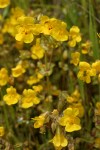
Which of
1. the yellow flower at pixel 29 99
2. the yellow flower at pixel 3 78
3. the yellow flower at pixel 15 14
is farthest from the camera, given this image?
the yellow flower at pixel 15 14

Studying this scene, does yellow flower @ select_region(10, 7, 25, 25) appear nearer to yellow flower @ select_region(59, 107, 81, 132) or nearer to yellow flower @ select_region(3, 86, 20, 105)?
yellow flower @ select_region(3, 86, 20, 105)

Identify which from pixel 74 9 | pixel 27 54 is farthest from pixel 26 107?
pixel 74 9

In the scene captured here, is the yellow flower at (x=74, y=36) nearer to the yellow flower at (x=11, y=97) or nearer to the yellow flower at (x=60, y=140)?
the yellow flower at (x=11, y=97)

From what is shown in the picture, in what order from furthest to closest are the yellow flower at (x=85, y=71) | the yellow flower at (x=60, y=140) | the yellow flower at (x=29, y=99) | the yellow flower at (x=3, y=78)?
the yellow flower at (x=3, y=78) → the yellow flower at (x=29, y=99) → the yellow flower at (x=85, y=71) → the yellow flower at (x=60, y=140)

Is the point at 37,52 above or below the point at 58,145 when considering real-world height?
above

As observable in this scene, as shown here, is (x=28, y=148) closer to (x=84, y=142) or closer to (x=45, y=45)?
Result: (x=84, y=142)

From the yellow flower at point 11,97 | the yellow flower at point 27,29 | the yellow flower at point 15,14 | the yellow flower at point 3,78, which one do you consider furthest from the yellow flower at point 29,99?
the yellow flower at point 15,14
